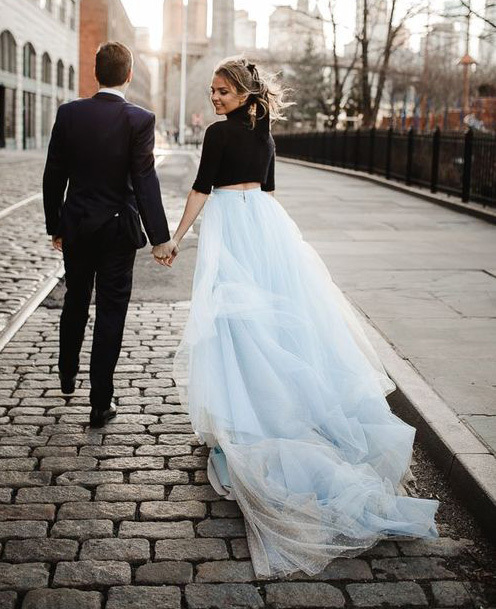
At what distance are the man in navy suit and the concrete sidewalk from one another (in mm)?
1650

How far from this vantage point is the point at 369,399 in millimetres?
3809

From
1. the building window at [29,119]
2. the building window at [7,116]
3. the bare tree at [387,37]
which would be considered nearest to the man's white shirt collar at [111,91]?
the bare tree at [387,37]

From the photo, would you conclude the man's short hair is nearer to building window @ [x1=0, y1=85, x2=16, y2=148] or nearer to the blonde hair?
the blonde hair

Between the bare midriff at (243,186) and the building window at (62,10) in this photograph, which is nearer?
the bare midriff at (243,186)

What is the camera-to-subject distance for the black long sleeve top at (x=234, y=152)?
12.9ft

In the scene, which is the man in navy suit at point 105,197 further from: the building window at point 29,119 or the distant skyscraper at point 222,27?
the distant skyscraper at point 222,27

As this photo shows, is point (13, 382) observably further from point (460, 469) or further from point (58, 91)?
point (58, 91)

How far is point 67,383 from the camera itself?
15.9 feet

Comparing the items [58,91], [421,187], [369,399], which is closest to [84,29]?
A: [58,91]

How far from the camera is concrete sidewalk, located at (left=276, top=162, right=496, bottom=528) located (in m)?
4.36

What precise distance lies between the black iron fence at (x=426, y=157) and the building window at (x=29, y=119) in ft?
60.2

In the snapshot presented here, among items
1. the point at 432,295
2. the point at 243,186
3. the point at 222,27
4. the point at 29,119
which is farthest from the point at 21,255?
the point at 222,27

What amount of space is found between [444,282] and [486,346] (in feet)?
8.49

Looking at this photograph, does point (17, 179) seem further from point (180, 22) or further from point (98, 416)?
point (180, 22)
